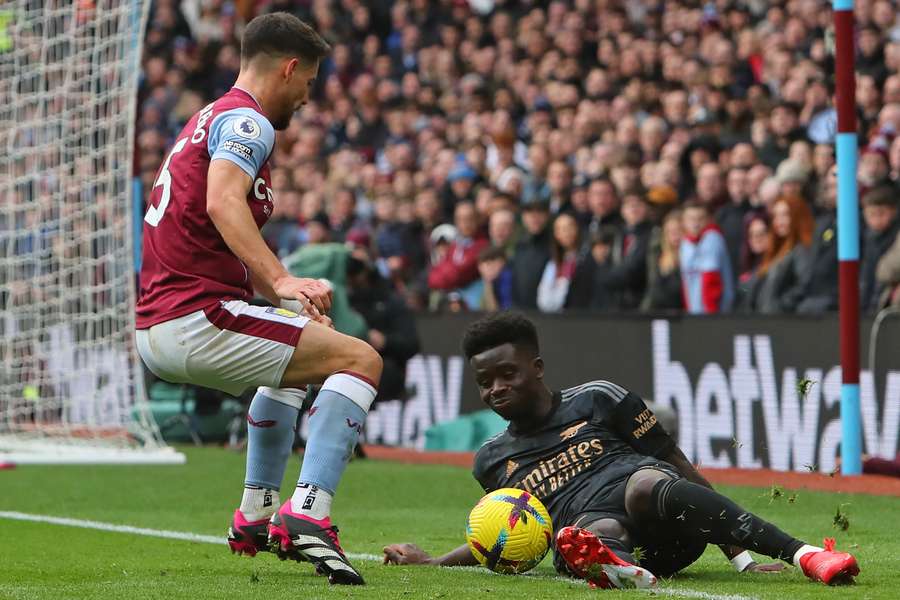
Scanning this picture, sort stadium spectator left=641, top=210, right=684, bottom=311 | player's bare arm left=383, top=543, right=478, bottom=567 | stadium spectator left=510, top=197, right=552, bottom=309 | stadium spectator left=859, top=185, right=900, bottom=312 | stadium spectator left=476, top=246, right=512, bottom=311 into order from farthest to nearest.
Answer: stadium spectator left=476, top=246, right=512, bottom=311, stadium spectator left=510, top=197, right=552, bottom=309, stadium spectator left=641, top=210, right=684, bottom=311, stadium spectator left=859, top=185, right=900, bottom=312, player's bare arm left=383, top=543, right=478, bottom=567

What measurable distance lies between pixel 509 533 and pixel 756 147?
8168 mm

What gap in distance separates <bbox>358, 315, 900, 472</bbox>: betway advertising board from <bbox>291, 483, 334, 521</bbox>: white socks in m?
5.07

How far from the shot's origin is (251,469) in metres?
6.19

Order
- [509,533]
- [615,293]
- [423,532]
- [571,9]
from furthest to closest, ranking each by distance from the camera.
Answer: [571,9] < [615,293] < [423,532] < [509,533]

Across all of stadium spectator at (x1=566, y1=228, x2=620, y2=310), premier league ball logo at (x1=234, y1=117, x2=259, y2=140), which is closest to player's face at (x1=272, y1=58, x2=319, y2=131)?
premier league ball logo at (x1=234, y1=117, x2=259, y2=140)

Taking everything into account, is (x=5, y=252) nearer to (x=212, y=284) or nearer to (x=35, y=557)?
(x=35, y=557)

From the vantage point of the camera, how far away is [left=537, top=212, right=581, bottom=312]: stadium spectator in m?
13.1

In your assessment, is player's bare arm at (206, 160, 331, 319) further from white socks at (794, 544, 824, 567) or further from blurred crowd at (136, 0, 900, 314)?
blurred crowd at (136, 0, 900, 314)

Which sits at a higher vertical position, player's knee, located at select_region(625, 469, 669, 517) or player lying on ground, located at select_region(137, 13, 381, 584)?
player lying on ground, located at select_region(137, 13, 381, 584)

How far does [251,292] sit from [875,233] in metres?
6.19

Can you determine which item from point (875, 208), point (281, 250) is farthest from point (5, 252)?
point (875, 208)

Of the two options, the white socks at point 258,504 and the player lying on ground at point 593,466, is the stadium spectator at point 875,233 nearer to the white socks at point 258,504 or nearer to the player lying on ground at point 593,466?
the player lying on ground at point 593,466

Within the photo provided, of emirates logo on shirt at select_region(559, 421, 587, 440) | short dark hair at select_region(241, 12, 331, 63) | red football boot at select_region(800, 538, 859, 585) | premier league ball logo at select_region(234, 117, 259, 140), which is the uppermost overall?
short dark hair at select_region(241, 12, 331, 63)

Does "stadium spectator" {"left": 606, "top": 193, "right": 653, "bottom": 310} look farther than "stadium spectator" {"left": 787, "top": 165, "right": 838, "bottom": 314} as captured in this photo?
Yes
